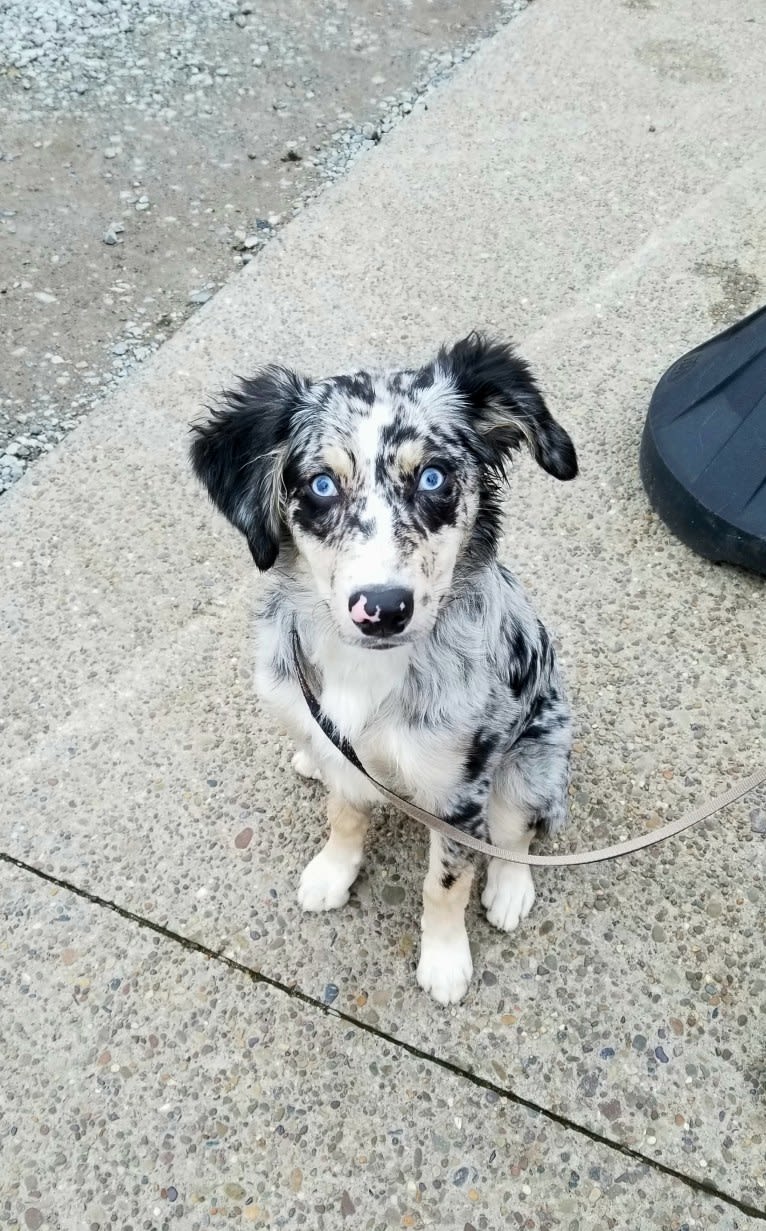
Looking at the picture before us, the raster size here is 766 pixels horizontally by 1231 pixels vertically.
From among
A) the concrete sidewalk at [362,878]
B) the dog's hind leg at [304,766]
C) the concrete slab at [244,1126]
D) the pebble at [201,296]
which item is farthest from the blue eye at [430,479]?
the pebble at [201,296]

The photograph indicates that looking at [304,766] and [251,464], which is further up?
[251,464]

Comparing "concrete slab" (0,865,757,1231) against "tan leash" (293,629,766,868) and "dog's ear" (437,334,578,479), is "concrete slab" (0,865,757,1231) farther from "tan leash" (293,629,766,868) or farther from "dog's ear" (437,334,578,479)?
"dog's ear" (437,334,578,479)

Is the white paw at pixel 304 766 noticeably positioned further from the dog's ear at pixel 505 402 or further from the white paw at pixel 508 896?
the dog's ear at pixel 505 402

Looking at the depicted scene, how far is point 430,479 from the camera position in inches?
88.8

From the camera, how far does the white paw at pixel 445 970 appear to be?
2738 millimetres

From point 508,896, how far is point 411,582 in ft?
4.19

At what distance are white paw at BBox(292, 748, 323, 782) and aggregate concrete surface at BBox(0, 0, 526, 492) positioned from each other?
6.21 feet

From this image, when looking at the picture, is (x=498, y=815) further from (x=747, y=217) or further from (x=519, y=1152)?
A: (x=747, y=217)

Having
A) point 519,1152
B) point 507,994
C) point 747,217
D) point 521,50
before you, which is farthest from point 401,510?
point 521,50

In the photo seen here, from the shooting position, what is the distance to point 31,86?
6184mm

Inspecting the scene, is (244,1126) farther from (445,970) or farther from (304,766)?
(304,766)

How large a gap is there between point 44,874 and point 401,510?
66.9 inches

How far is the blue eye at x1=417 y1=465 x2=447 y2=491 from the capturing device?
224cm


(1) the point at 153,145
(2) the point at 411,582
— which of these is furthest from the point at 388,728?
(1) the point at 153,145
